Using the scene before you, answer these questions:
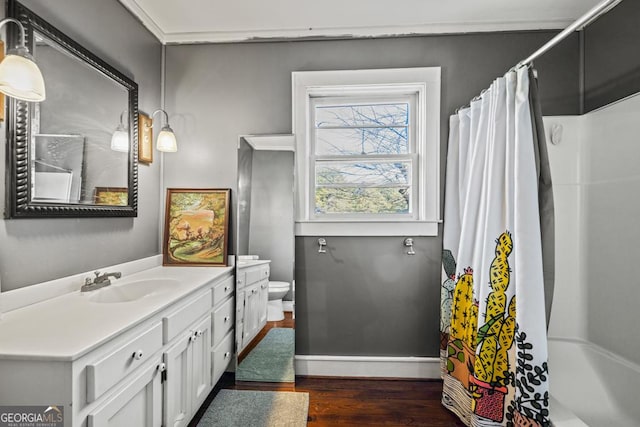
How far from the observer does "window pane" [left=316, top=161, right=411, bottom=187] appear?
241 cm

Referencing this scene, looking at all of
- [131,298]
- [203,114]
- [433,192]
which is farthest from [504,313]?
[203,114]

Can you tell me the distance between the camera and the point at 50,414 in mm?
937

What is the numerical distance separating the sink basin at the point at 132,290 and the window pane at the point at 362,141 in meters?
1.37

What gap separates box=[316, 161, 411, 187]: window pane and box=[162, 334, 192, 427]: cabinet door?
140 cm

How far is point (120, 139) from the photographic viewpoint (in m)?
1.92

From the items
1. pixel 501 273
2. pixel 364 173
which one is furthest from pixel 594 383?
pixel 364 173

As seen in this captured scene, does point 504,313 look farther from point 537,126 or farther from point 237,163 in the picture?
point 237,163

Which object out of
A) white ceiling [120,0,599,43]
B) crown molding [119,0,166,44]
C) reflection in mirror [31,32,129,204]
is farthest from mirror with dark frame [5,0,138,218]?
white ceiling [120,0,599,43]

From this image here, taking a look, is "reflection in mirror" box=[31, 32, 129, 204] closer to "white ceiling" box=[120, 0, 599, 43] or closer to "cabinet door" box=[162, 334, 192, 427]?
"white ceiling" box=[120, 0, 599, 43]

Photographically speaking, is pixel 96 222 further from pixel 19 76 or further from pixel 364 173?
pixel 364 173

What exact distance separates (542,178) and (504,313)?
652mm

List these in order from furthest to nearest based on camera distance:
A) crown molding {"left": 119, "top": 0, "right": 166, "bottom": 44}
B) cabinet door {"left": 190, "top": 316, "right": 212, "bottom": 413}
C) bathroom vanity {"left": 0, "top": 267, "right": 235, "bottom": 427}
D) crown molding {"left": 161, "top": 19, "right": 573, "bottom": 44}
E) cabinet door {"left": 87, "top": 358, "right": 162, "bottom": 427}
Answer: crown molding {"left": 161, "top": 19, "right": 573, "bottom": 44} → crown molding {"left": 119, "top": 0, "right": 166, "bottom": 44} → cabinet door {"left": 190, "top": 316, "right": 212, "bottom": 413} → cabinet door {"left": 87, "top": 358, "right": 162, "bottom": 427} → bathroom vanity {"left": 0, "top": 267, "right": 235, "bottom": 427}

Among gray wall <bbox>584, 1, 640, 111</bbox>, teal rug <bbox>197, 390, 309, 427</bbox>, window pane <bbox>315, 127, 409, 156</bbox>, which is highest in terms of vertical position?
gray wall <bbox>584, 1, 640, 111</bbox>

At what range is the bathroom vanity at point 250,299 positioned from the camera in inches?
90.0
